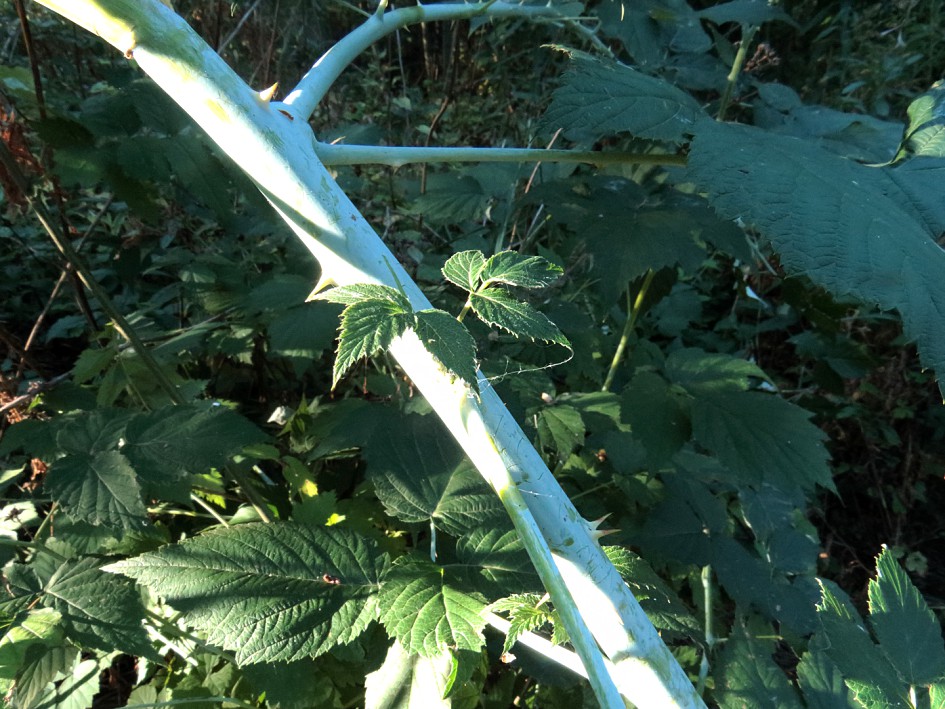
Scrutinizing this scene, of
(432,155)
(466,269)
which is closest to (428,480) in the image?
(466,269)

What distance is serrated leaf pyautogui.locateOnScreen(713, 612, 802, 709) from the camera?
0.77 m

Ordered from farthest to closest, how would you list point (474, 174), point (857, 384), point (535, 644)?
point (857, 384), point (474, 174), point (535, 644)

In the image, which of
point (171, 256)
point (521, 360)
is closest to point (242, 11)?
point (171, 256)

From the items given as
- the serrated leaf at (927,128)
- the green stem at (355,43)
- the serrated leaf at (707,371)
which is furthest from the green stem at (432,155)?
the serrated leaf at (707,371)

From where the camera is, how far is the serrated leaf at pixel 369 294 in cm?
53

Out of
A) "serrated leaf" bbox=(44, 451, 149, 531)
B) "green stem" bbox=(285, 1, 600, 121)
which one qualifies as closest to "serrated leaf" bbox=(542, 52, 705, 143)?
"green stem" bbox=(285, 1, 600, 121)

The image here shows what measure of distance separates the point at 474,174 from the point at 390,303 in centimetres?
138

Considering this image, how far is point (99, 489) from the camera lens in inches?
40.2

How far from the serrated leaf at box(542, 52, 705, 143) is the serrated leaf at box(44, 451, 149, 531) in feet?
3.01

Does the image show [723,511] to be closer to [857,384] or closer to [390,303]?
[390,303]

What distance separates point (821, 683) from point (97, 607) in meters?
1.06

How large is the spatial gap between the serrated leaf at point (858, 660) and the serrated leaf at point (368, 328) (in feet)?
2.08

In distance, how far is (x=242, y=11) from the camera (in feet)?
8.14

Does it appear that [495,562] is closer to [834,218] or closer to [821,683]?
[821,683]
